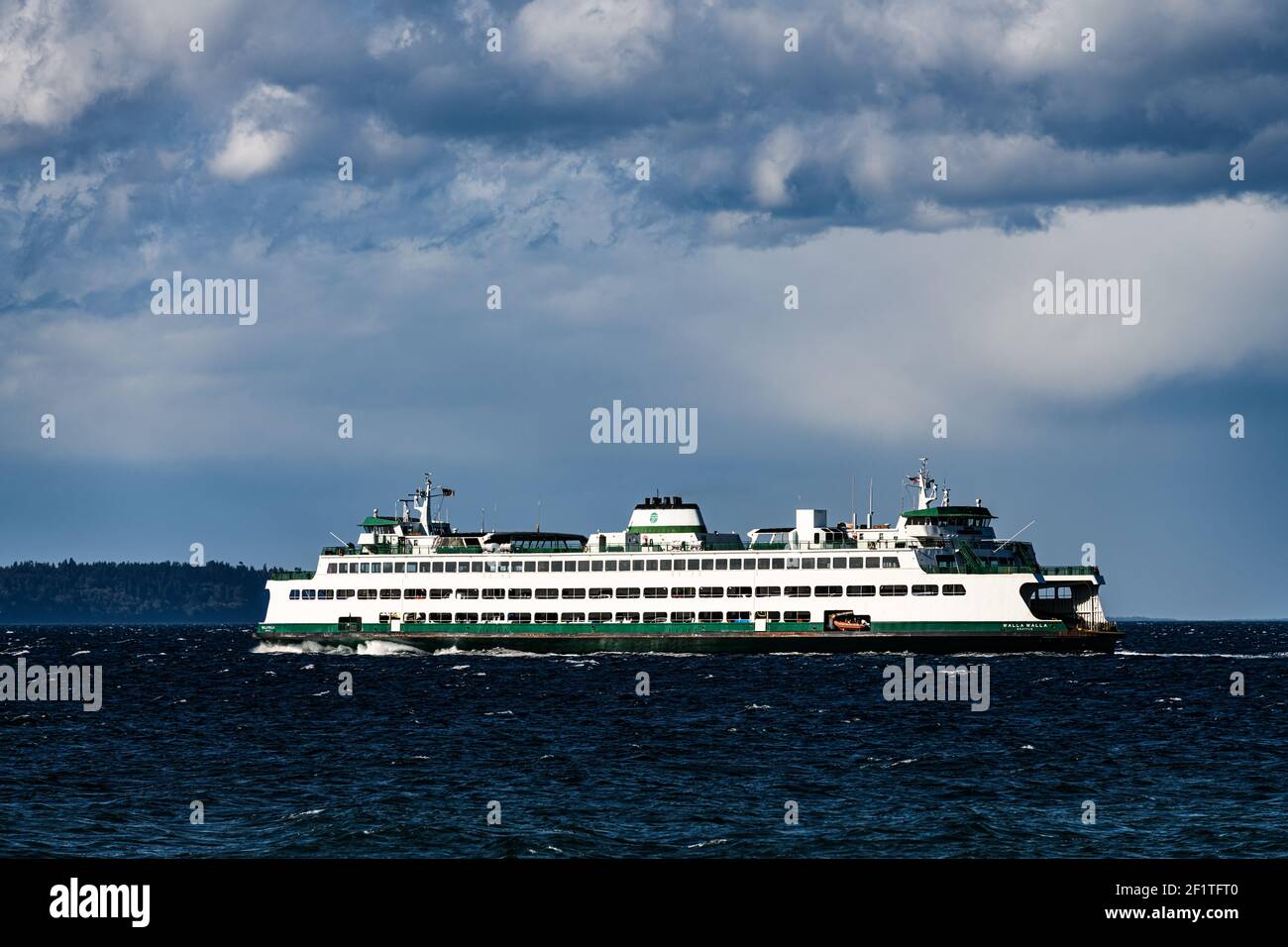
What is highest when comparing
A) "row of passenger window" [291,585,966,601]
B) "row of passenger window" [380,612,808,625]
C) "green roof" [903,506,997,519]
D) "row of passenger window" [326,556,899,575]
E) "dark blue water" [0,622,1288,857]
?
"green roof" [903,506,997,519]

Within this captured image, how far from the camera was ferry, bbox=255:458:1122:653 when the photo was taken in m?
84.8

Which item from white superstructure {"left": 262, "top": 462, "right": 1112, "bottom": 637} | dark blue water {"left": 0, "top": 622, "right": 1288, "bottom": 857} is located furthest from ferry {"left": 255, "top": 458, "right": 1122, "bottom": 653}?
dark blue water {"left": 0, "top": 622, "right": 1288, "bottom": 857}

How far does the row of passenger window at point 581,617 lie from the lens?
89312mm

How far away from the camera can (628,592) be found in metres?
91.6

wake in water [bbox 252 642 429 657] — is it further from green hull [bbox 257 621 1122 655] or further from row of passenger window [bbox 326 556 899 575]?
row of passenger window [bbox 326 556 899 575]

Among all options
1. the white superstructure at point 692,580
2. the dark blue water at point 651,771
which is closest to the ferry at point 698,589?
the white superstructure at point 692,580

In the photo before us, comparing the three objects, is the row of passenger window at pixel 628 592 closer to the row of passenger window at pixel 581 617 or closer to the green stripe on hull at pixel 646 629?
the row of passenger window at pixel 581 617

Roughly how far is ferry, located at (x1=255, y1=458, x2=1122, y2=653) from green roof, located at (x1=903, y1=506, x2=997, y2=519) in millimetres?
113

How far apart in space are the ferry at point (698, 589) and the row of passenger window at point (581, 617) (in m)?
0.09

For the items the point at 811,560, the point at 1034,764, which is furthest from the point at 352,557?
the point at 1034,764

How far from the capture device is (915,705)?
186 feet

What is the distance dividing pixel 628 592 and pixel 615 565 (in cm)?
197
